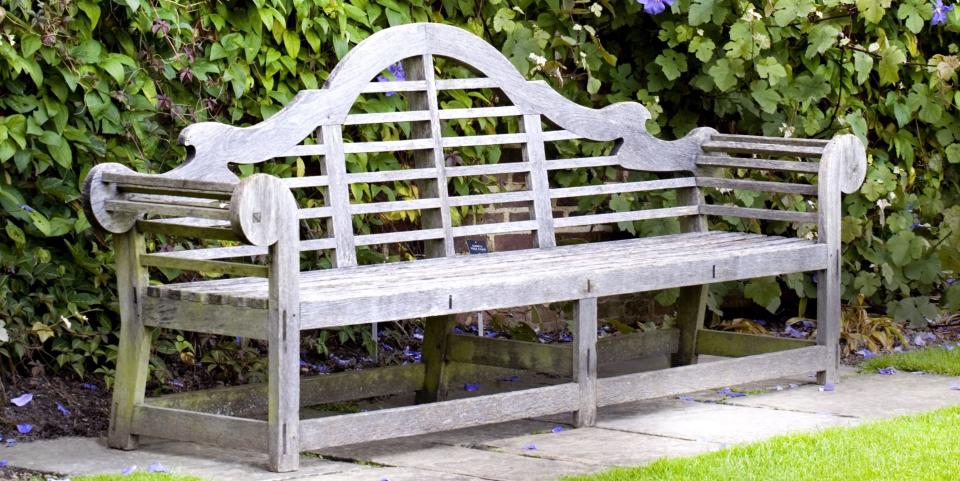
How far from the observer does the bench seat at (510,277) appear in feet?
12.8

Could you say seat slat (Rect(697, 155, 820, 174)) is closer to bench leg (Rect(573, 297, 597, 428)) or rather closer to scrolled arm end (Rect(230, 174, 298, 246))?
bench leg (Rect(573, 297, 597, 428))

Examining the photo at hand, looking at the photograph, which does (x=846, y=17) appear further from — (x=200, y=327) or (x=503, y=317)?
(x=200, y=327)

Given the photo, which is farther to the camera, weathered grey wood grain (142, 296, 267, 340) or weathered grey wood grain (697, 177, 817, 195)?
weathered grey wood grain (697, 177, 817, 195)

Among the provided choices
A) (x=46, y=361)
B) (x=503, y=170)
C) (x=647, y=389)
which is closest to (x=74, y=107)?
(x=46, y=361)

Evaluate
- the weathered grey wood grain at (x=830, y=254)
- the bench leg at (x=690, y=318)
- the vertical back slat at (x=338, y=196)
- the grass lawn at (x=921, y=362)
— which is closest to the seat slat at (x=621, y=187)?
the bench leg at (x=690, y=318)

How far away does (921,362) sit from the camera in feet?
18.0

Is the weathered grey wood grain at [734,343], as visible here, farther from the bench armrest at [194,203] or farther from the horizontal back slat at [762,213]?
the bench armrest at [194,203]

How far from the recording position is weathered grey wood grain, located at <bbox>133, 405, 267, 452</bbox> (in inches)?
151

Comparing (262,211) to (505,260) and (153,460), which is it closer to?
(153,460)

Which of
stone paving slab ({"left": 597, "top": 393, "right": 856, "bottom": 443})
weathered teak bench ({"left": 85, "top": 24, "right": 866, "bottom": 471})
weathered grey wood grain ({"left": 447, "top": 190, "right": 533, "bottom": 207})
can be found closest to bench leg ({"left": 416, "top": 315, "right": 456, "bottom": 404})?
weathered teak bench ({"left": 85, "top": 24, "right": 866, "bottom": 471})

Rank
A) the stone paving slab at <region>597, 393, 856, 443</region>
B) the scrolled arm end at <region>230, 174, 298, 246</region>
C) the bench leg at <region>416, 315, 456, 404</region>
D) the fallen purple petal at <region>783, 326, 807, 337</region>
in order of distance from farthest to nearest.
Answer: the fallen purple petal at <region>783, 326, 807, 337</region>, the bench leg at <region>416, 315, 456, 404</region>, the stone paving slab at <region>597, 393, 856, 443</region>, the scrolled arm end at <region>230, 174, 298, 246</region>

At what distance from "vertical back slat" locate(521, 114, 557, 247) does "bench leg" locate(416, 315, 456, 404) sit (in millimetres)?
447

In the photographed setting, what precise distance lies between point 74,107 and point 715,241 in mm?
2212

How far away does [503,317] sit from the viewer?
5.93 m
